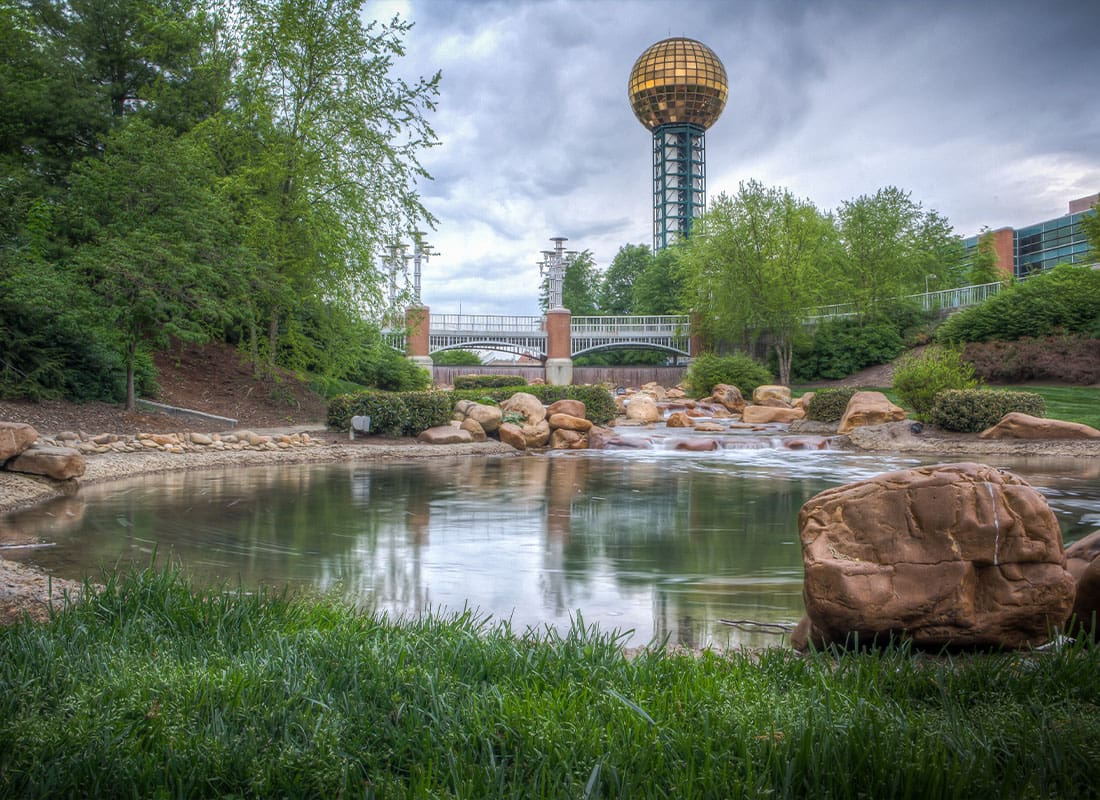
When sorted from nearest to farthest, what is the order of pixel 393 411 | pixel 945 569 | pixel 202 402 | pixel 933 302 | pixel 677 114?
pixel 945 569
pixel 393 411
pixel 202 402
pixel 933 302
pixel 677 114

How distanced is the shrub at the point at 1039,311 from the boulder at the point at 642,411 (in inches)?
549

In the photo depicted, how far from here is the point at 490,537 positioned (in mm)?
7027

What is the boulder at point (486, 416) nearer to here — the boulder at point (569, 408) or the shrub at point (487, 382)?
the boulder at point (569, 408)

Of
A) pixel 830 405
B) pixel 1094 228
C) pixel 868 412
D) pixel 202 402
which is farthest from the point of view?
pixel 1094 228

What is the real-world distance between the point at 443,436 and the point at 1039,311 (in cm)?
2532

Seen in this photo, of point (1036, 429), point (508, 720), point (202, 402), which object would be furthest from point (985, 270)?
point (508, 720)

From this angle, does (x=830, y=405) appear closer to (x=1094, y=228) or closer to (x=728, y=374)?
(x=728, y=374)

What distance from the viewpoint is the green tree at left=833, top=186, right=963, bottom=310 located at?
38.2 m

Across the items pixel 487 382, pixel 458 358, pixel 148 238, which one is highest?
pixel 458 358

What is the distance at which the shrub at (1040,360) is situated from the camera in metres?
25.5

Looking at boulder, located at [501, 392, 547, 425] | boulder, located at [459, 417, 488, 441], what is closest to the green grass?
boulder, located at [501, 392, 547, 425]

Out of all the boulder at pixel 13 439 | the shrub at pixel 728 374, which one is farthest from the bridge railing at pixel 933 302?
the boulder at pixel 13 439

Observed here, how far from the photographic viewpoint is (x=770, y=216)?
37156 mm

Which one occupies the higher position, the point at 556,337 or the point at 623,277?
the point at 623,277
